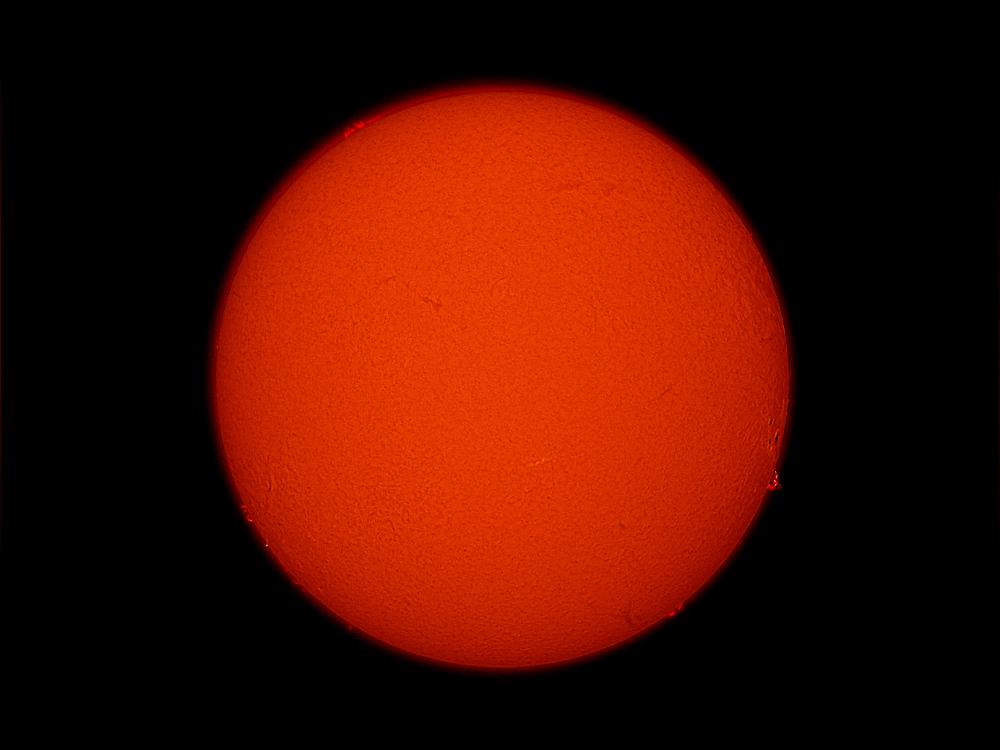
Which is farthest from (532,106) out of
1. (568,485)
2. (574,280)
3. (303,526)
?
(303,526)

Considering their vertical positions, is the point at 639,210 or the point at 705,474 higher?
the point at 639,210

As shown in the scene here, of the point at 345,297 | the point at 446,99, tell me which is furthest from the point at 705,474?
the point at 446,99

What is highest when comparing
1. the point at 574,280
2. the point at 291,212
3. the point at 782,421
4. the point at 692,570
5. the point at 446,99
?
the point at 446,99

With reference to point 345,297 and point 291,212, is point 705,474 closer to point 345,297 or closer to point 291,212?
point 345,297

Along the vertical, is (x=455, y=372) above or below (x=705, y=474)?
above

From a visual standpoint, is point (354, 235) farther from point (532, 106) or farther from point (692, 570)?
point (692, 570)

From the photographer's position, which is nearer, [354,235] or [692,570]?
[354,235]
